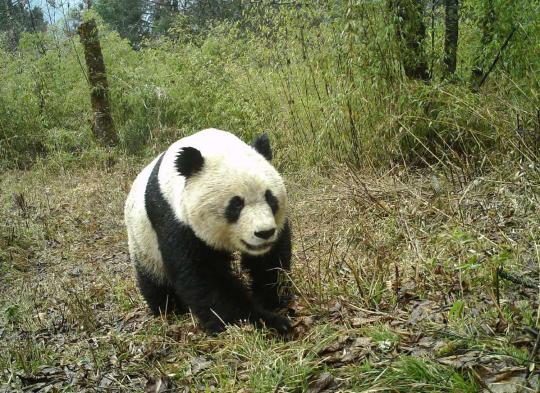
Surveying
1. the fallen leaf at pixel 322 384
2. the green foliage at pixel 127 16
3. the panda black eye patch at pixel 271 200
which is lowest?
the fallen leaf at pixel 322 384

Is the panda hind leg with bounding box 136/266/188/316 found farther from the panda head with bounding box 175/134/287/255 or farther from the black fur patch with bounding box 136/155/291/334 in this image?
the panda head with bounding box 175/134/287/255

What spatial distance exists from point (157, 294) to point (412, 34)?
12.9 feet

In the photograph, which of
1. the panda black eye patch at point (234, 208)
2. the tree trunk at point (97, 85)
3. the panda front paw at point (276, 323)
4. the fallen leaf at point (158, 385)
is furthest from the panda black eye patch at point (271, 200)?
the tree trunk at point (97, 85)

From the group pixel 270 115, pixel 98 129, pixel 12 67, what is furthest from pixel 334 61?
pixel 12 67

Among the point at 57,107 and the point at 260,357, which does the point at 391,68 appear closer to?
the point at 260,357

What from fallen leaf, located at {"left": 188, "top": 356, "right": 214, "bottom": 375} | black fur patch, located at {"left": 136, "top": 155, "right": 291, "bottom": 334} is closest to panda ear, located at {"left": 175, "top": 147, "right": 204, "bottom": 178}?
black fur patch, located at {"left": 136, "top": 155, "right": 291, "bottom": 334}

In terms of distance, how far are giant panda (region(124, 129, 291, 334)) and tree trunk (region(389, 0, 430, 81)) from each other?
296 cm

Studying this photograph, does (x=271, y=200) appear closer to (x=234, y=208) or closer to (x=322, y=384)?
(x=234, y=208)

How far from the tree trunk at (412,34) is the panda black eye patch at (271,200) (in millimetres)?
3288

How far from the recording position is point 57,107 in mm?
13367

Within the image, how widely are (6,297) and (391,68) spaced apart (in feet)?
15.2

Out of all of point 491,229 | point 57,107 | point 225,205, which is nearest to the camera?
point 225,205

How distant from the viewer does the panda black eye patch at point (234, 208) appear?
11.8 ft

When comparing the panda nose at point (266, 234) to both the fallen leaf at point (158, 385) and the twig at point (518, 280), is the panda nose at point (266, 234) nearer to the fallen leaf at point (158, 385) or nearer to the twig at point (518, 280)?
the fallen leaf at point (158, 385)
